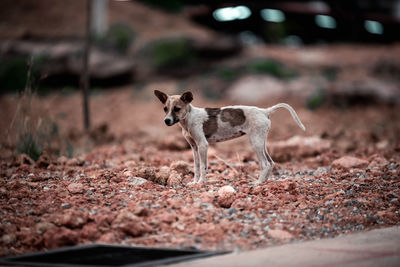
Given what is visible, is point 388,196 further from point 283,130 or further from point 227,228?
point 283,130

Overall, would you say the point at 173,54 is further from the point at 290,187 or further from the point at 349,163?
the point at 290,187

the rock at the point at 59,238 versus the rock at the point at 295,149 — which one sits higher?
the rock at the point at 295,149

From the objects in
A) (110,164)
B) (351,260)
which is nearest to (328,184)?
(351,260)

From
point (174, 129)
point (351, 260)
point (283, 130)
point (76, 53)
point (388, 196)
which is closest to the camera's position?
point (351, 260)

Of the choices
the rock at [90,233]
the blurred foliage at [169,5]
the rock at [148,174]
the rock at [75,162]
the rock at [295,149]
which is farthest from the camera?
the blurred foliage at [169,5]

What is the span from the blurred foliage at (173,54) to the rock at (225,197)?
53.8ft

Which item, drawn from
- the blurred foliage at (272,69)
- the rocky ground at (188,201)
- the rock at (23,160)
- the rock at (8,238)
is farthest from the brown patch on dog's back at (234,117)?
the blurred foliage at (272,69)

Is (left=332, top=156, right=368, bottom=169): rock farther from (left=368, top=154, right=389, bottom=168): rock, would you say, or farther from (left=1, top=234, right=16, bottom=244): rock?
(left=1, top=234, right=16, bottom=244): rock

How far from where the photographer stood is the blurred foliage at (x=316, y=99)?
1766cm

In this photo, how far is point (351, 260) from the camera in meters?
3.74

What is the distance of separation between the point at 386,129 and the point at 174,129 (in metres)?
6.42

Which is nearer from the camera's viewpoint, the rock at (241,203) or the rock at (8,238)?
the rock at (8,238)

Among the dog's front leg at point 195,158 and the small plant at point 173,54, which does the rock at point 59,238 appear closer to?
the dog's front leg at point 195,158

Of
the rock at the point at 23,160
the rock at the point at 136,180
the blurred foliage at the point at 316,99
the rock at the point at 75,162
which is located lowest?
the rock at the point at 136,180
